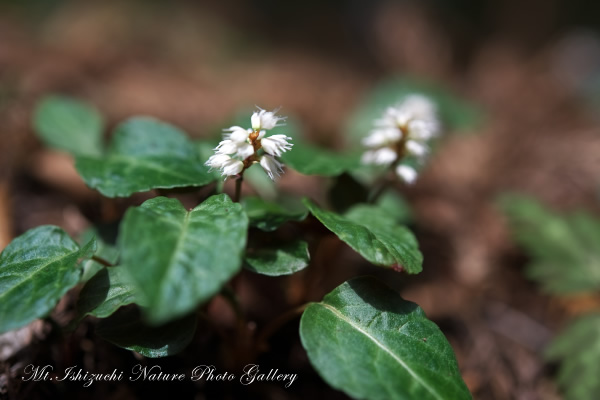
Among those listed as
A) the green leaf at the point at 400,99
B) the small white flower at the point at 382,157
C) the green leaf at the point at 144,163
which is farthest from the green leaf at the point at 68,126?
the green leaf at the point at 400,99

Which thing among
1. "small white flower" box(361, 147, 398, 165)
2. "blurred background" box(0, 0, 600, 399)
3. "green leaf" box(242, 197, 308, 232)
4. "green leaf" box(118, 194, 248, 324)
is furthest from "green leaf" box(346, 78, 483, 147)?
"green leaf" box(118, 194, 248, 324)

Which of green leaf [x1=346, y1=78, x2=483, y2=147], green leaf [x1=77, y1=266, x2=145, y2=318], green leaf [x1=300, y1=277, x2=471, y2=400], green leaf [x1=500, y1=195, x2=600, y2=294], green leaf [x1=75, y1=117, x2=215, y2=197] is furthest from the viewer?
green leaf [x1=346, y1=78, x2=483, y2=147]

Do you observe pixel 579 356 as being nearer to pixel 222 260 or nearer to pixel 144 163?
pixel 222 260

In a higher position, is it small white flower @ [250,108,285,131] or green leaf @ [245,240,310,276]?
small white flower @ [250,108,285,131]

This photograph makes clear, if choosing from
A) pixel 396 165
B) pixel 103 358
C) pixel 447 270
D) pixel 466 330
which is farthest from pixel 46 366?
pixel 447 270

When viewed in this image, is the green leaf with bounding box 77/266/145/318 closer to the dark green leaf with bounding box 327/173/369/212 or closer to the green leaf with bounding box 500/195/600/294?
the dark green leaf with bounding box 327/173/369/212

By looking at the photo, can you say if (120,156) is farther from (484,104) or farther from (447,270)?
(484,104)

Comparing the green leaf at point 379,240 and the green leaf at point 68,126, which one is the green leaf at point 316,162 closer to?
the green leaf at point 379,240
